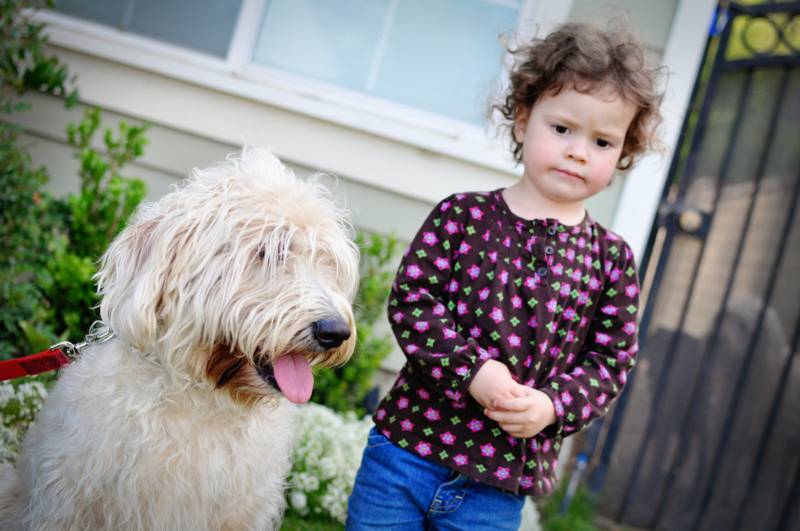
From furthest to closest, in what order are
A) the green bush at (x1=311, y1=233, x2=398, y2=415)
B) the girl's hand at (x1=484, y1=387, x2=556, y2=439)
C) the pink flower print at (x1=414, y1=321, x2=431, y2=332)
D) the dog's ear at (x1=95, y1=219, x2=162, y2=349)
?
the green bush at (x1=311, y1=233, x2=398, y2=415) → the pink flower print at (x1=414, y1=321, x2=431, y2=332) → the girl's hand at (x1=484, y1=387, x2=556, y2=439) → the dog's ear at (x1=95, y1=219, x2=162, y2=349)

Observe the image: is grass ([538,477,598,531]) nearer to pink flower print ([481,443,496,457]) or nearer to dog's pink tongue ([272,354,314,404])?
pink flower print ([481,443,496,457])

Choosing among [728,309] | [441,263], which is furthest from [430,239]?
[728,309]

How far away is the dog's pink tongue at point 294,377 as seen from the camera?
192 centimetres

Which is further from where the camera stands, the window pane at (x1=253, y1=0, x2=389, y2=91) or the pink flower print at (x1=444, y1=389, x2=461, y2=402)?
the window pane at (x1=253, y1=0, x2=389, y2=91)

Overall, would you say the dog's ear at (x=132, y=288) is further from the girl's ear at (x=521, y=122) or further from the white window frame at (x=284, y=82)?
the white window frame at (x=284, y=82)

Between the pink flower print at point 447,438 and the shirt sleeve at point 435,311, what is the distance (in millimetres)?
122

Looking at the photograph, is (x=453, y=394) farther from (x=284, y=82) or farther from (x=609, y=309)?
(x=284, y=82)

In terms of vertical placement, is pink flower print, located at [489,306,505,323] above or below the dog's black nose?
above

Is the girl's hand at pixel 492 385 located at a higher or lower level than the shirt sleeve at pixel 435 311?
lower

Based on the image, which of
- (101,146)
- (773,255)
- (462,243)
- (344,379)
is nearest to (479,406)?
(462,243)

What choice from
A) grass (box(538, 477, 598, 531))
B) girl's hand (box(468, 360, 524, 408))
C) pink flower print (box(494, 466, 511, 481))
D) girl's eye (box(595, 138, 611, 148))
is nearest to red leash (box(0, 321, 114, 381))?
girl's hand (box(468, 360, 524, 408))

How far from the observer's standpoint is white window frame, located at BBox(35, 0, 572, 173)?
4242mm

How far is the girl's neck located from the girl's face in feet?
0.09

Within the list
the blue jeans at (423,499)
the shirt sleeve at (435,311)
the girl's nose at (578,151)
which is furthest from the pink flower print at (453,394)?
the girl's nose at (578,151)
